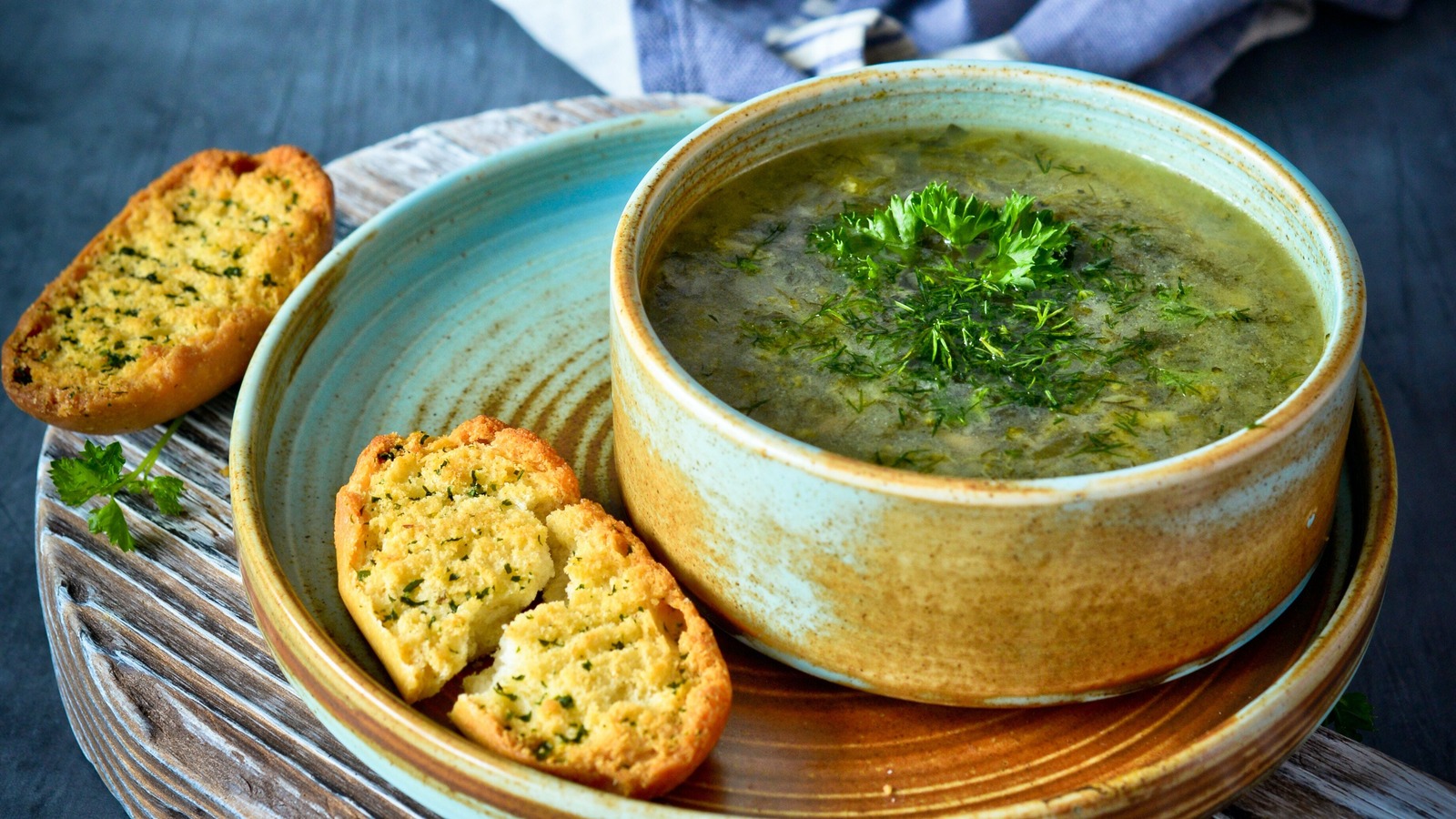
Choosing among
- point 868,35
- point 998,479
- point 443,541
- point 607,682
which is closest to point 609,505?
point 443,541

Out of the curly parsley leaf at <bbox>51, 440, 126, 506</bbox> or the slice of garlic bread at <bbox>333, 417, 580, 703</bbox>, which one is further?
the curly parsley leaf at <bbox>51, 440, 126, 506</bbox>

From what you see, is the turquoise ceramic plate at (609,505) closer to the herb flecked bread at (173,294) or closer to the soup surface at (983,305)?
the herb flecked bread at (173,294)

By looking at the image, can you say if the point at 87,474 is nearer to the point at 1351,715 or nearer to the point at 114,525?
the point at 114,525

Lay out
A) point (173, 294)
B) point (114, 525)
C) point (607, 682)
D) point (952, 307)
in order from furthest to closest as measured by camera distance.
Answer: point (173, 294), point (114, 525), point (952, 307), point (607, 682)

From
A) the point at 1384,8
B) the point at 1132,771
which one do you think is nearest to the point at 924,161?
the point at 1132,771

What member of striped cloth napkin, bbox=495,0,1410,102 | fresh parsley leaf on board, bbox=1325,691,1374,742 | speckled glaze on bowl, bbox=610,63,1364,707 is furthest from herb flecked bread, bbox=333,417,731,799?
striped cloth napkin, bbox=495,0,1410,102

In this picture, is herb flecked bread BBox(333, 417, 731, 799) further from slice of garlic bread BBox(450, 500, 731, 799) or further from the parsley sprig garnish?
the parsley sprig garnish
